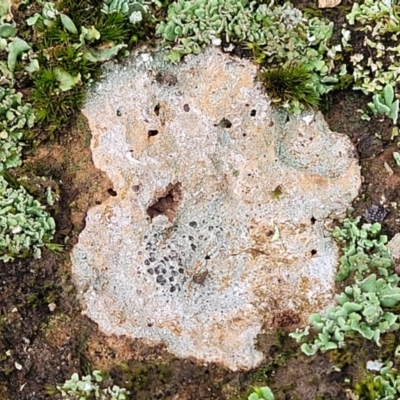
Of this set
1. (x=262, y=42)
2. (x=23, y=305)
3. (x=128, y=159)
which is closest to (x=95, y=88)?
(x=128, y=159)

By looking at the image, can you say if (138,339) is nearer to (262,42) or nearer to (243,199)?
(243,199)

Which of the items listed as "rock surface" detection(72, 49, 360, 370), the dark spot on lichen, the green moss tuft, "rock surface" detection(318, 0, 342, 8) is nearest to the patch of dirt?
"rock surface" detection(72, 49, 360, 370)

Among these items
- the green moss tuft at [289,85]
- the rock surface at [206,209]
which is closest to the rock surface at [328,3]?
the green moss tuft at [289,85]

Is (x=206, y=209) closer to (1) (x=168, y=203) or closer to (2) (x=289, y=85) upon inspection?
(1) (x=168, y=203)

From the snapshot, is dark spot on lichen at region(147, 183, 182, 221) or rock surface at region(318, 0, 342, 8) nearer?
dark spot on lichen at region(147, 183, 182, 221)

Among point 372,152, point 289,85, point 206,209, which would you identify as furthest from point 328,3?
point 206,209

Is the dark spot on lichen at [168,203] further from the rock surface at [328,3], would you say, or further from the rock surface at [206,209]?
the rock surface at [328,3]

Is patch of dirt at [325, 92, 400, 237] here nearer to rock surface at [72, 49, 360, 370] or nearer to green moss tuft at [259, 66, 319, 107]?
rock surface at [72, 49, 360, 370]

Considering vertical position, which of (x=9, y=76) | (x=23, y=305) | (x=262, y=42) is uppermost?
(x=262, y=42)
